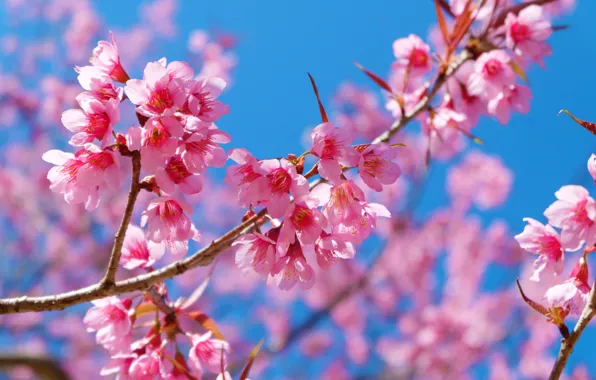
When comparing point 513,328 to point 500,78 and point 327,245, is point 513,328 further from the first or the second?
point 327,245

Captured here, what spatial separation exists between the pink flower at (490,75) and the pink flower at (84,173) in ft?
4.31

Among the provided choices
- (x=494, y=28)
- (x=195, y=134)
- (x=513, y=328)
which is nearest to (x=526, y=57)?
(x=494, y=28)

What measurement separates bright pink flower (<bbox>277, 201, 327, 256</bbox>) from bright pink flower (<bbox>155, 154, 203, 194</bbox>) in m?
0.22

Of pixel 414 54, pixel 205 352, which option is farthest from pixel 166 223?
pixel 414 54

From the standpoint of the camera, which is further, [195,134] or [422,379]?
[422,379]

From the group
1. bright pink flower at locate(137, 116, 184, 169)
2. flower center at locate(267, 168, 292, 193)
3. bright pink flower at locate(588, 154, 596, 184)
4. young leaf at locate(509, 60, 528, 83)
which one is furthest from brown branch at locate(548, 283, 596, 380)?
young leaf at locate(509, 60, 528, 83)

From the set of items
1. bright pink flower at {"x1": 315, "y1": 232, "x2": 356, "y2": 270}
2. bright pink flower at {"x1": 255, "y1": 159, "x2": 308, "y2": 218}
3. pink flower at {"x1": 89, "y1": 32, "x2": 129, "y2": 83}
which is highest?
pink flower at {"x1": 89, "y1": 32, "x2": 129, "y2": 83}

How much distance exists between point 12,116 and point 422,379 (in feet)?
24.4

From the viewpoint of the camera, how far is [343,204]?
1191 millimetres

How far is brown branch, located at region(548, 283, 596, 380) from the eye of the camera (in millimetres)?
1063

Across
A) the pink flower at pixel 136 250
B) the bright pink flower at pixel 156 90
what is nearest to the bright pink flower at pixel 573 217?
the bright pink flower at pixel 156 90

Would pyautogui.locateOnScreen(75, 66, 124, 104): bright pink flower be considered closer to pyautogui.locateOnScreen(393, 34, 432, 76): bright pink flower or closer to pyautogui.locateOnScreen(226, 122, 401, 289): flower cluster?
pyautogui.locateOnScreen(226, 122, 401, 289): flower cluster

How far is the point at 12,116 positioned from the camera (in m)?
8.67

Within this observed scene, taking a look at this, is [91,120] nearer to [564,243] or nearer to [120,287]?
[120,287]
